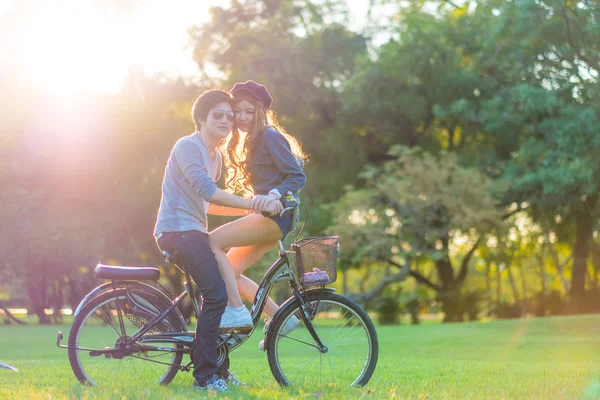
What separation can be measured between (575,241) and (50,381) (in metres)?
28.0

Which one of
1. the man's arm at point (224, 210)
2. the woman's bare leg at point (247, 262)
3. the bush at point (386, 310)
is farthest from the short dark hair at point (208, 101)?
the bush at point (386, 310)

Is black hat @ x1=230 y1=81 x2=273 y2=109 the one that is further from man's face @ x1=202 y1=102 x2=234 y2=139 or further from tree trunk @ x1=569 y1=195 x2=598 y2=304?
tree trunk @ x1=569 y1=195 x2=598 y2=304

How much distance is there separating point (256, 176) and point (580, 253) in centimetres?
2683

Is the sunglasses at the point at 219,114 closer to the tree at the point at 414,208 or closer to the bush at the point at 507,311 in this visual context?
the tree at the point at 414,208

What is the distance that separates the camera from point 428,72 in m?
27.8

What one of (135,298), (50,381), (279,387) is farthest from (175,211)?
(50,381)

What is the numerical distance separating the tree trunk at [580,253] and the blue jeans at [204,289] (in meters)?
25.7

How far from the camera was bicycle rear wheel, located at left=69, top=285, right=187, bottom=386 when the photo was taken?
572cm

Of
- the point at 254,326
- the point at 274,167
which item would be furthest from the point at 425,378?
the point at 274,167

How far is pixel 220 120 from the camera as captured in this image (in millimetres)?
5668

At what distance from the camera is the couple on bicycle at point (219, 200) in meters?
5.53

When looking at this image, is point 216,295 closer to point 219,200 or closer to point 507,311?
point 219,200

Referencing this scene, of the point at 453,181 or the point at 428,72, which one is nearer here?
the point at 453,181

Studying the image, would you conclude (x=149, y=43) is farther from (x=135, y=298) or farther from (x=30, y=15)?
(x=135, y=298)
